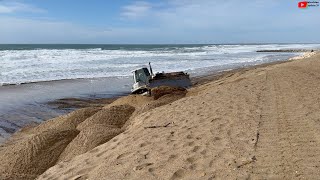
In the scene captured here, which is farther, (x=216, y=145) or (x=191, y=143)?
(x=191, y=143)

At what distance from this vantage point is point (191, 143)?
507 cm

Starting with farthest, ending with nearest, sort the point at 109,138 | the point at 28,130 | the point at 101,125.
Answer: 1. the point at 28,130
2. the point at 101,125
3. the point at 109,138

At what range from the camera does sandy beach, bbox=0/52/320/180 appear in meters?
4.09

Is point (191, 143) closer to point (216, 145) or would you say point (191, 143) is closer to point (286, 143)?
point (216, 145)

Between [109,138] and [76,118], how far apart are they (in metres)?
2.58

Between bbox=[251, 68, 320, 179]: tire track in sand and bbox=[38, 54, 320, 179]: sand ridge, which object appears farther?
bbox=[38, 54, 320, 179]: sand ridge

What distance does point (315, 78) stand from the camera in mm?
11648

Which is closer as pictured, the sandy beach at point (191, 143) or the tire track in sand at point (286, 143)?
the tire track in sand at point (286, 143)

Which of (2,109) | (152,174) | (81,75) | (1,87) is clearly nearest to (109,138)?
(152,174)

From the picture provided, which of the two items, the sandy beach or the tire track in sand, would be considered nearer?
the tire track in sand

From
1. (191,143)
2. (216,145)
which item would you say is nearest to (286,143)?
(216,145)

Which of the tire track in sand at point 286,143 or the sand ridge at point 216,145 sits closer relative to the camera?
the tire track in sand at point 286,143

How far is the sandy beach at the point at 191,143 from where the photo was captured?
13.4ft

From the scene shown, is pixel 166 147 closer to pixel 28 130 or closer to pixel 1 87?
pixel 28 130
